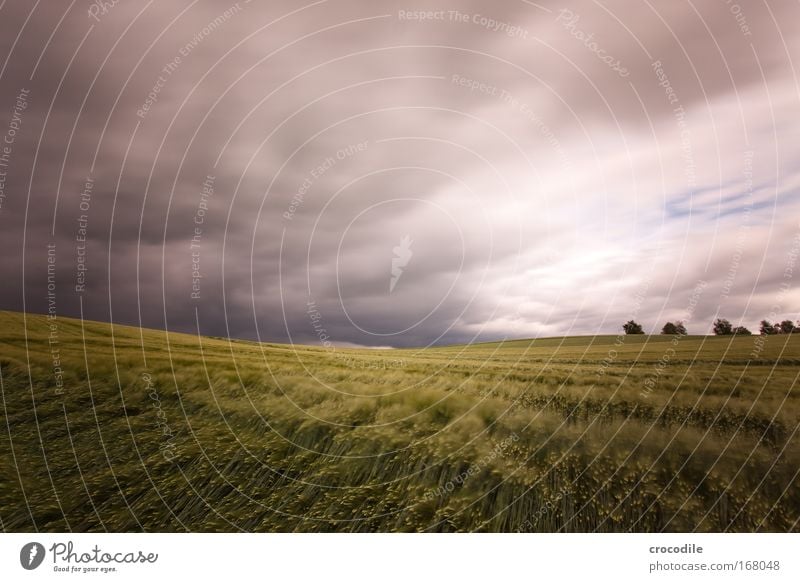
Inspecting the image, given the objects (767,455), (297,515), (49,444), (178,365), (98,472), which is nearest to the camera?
(767,455)

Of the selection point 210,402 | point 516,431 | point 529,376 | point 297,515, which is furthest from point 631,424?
point 210,402

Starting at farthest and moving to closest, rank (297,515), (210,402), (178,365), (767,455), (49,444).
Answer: (178,365) < (210,402) < (49,444) < (297,515) < (767,455)

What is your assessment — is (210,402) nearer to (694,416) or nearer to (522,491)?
(522,491)

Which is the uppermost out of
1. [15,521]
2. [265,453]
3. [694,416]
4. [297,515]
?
[694,416]

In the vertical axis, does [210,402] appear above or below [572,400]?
below

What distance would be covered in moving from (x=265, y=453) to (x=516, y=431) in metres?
5.09

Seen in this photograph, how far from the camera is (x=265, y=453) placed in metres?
9.23
